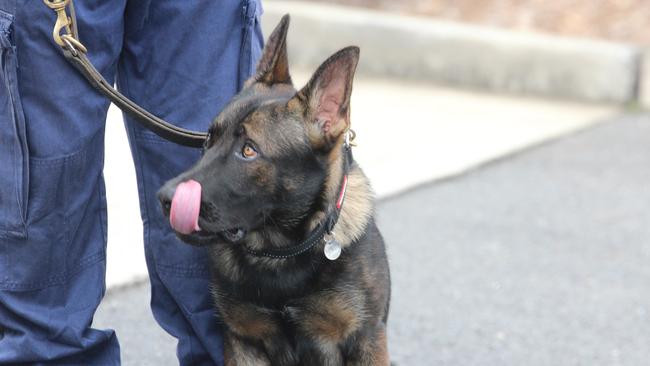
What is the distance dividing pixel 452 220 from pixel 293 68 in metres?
4.39

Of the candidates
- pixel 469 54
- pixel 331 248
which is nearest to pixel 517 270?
pixel 331 248

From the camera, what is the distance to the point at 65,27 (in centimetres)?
282

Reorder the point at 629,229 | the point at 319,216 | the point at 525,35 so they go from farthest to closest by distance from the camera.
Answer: the point at 525,35 → the point at 629,229 → the point at 319,216

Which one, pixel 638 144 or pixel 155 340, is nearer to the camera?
pixel 155 340

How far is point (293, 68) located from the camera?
10.1 metres

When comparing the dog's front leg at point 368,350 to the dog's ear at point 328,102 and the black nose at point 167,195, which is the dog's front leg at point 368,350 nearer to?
the dog's ear at point 328,102

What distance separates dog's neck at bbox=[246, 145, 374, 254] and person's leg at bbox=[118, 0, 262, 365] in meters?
0.34

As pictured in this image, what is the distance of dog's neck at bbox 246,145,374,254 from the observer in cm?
299

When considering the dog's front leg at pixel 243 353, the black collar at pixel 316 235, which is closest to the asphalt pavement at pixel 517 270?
the dog's front leg at pixel 243 353

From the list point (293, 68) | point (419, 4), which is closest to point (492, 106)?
point (293, 68)

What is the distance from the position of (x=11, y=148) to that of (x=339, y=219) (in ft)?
3.07

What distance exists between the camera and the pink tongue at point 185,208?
8.82 ft

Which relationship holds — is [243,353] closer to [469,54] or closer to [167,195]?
[167,195]

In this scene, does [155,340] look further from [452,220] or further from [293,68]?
[293,68]
